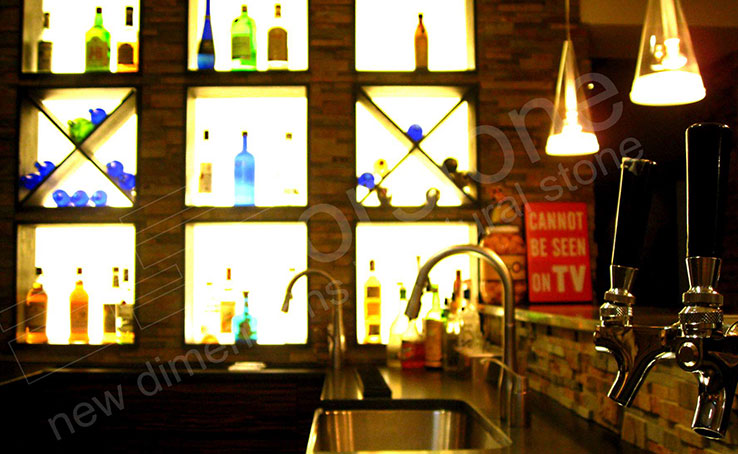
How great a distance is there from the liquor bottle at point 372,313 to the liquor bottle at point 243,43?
1115 mm

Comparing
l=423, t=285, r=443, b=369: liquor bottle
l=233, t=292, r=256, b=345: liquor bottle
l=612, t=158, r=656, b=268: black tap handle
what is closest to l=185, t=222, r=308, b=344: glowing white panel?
l=233, t=292, r=256, b=345: liquor bottle

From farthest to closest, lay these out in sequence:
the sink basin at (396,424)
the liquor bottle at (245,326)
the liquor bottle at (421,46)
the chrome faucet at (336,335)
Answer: the liquor bottle at (421,46), the liquor bottle at (245,326), the chrome faucet at (336,335), the sink basin at (396,424)

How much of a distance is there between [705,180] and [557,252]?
2.27 m

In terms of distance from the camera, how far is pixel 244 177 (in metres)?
3.07

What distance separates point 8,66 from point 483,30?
221cm

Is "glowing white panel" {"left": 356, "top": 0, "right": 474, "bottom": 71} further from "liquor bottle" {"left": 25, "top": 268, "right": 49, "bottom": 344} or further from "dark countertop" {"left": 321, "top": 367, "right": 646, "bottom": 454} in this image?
"liquor bottle" {"left": 25, "top": 268, "right": 49, "bottom": 344}

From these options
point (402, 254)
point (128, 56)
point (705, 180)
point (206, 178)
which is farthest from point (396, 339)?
point (705, 180)

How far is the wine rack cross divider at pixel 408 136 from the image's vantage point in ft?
9.80

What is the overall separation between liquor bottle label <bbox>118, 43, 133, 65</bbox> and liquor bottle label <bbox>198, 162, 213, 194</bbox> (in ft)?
1.98

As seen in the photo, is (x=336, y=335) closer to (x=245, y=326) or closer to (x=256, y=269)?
(x=245, y=326)

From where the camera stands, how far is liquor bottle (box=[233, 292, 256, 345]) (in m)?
2.97

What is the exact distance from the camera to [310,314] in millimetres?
2977

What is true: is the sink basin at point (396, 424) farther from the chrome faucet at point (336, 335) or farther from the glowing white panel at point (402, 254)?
the glowing white panel at point (402, 254)

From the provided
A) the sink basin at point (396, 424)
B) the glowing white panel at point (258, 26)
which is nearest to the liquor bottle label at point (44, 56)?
the glowing white panel at point (258, 26)
